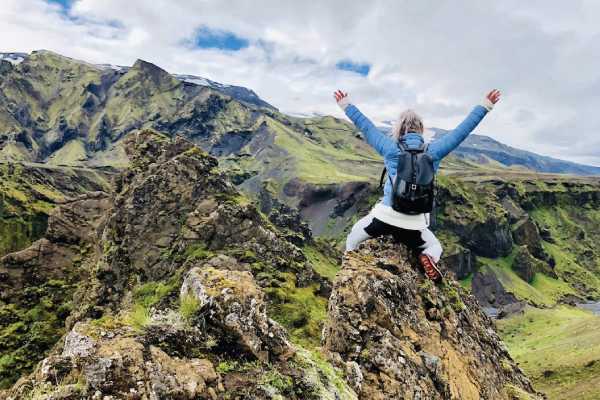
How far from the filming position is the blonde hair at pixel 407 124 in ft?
28.4

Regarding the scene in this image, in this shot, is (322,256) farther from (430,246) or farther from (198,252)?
(430,246)

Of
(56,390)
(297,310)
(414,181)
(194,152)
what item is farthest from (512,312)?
(56,390)

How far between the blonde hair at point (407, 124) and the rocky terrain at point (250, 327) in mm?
Answer: 3356

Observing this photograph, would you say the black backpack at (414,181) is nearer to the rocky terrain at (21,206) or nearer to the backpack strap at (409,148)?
the backpack strap at (409,148)

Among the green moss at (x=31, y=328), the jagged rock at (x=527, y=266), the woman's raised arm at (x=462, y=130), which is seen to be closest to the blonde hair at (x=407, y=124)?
the woman's raised arm at (x=462, y=130)

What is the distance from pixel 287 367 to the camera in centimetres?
633

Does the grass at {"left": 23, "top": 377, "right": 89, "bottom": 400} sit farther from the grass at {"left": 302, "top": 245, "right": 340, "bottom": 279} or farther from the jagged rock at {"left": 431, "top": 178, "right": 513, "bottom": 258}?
Result: the jagged rock at {"left": 431, "top": 178, "right": 513, "bottom": 258}

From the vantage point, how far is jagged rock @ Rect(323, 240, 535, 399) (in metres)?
7.49

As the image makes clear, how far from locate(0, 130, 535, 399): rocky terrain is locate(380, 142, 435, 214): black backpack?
6.69 ft

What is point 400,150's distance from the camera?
829 cm

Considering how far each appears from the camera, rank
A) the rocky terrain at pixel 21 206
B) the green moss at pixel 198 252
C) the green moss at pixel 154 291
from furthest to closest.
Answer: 1. the rocky terrain at pixel 21 206
2. the green moss at pixel 198 252
3. the green moss at pixel 154 291

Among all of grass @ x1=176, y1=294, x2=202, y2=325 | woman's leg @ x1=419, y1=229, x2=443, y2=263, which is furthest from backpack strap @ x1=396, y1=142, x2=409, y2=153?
grass @ x1=176, y1=294, x2=202, y2=325

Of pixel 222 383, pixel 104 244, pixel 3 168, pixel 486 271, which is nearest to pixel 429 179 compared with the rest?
pixel 222 383

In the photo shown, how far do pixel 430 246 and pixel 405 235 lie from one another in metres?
0.91
